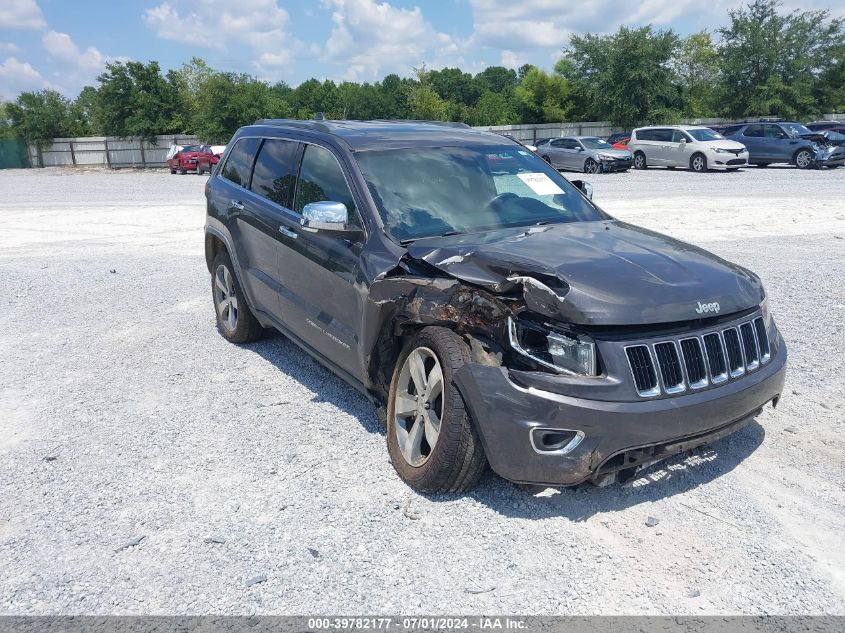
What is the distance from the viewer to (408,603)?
2898mm

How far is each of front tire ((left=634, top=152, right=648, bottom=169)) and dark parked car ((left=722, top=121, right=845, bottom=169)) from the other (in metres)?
3.18

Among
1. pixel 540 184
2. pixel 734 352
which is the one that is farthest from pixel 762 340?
pixel 540 184

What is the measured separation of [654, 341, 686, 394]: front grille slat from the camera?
3.24 meters

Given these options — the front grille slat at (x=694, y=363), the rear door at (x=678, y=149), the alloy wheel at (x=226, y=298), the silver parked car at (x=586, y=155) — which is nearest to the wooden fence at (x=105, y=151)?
the silver parked car at (x=586, y=155)

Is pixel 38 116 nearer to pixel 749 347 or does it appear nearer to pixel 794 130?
pixel 794 130

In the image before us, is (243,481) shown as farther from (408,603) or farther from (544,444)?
(544,444)

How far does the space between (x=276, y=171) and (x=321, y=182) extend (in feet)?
2.68

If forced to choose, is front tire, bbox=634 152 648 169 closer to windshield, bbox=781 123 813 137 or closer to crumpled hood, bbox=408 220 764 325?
windshield, bbox=781 123 813 137

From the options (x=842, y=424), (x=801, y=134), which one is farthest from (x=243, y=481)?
(x=801, y=134)

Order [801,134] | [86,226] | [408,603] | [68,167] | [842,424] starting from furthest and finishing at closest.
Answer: [68,167] < [801,134] < [86,226] < [842,424] < [408,603]

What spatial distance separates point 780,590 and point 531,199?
9.01ft

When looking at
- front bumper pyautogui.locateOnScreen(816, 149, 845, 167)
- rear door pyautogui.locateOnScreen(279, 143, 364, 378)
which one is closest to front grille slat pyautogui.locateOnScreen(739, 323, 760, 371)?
rear door pyautogui.locateOnScreen(279, 143, 364, 378)

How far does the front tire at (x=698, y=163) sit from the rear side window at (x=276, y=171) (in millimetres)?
23871

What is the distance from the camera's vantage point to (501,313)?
334 centimetres
